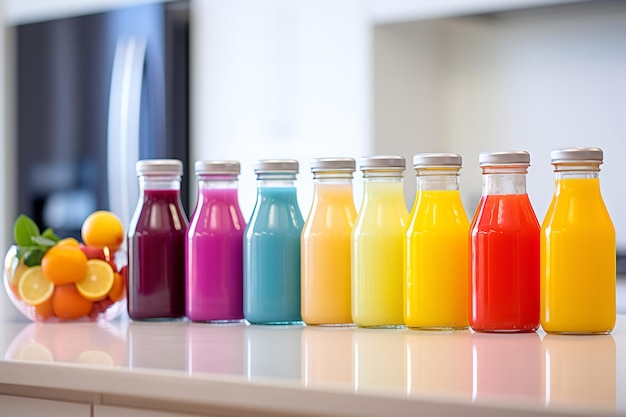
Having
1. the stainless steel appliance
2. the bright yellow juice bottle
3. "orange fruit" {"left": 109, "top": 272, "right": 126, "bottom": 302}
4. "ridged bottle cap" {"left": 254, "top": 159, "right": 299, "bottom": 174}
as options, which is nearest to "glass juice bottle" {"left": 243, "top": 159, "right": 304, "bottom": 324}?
"ridged bottle cap" {"left": 254, "top": 159, "right": 299, "bottom": 174}

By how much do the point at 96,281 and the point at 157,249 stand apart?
122mm

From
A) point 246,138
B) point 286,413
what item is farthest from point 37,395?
point 246,138

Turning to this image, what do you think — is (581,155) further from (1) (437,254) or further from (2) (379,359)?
(2) (379,359)

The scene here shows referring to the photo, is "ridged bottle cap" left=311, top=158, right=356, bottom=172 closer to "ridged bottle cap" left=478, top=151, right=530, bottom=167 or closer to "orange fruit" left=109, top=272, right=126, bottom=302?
"ridged bottle cap" left=478, top=151, right=530, bottom=167

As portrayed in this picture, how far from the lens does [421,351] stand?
3.36 feet

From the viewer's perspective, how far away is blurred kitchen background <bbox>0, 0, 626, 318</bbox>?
116 inches

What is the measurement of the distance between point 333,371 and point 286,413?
2.7 inches

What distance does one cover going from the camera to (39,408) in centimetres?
103

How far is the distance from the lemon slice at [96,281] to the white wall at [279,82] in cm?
170

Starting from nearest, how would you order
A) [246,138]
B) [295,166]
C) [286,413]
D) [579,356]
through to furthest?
[286,413]
[579,356]
[295,166]
[246,138]

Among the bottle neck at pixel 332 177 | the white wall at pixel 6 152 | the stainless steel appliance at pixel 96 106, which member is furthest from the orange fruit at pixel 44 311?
the white wall at pixel 6 152

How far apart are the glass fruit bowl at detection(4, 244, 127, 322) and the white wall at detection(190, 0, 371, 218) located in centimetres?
169

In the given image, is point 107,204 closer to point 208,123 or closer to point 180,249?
point 208,123

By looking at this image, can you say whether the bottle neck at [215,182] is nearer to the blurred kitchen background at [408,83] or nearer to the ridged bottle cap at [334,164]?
the ridged bottle cap at [334,164]
